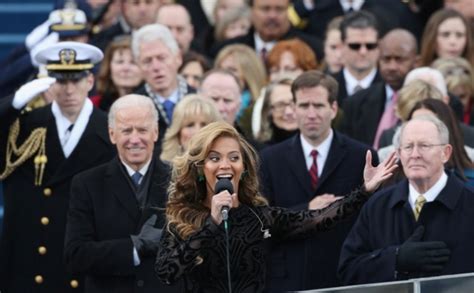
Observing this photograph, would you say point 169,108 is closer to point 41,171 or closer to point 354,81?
point 41,171

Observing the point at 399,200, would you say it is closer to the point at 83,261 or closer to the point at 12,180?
the point at 83,261

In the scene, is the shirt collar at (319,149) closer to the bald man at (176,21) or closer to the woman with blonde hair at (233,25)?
the bald man at (176,21)

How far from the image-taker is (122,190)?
941cm

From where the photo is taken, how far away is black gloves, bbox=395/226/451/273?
8.66m

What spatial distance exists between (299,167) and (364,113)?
1.89 m

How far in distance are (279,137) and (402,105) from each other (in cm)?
99

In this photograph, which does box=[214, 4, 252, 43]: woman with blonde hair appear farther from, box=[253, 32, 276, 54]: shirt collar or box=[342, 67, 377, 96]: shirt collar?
box=[342, 67, 377, 96]: shirt collar

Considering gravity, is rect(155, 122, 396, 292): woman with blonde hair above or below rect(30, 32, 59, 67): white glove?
below

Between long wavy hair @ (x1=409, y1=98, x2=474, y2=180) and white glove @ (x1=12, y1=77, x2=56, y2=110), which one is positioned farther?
white glove @ (x1=12, y1=77, x2=56, y2=110)

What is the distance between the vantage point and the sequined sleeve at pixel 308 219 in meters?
8.10

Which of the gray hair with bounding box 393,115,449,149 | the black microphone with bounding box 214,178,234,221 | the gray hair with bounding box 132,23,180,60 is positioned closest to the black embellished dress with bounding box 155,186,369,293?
the black microphone with bounding box 214,178,234,221

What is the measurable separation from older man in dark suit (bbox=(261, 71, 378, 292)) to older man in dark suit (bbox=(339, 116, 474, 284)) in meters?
0.58

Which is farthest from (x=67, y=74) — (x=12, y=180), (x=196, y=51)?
(x=196, y=51)

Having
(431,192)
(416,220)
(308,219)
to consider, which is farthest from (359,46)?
(308,219)
